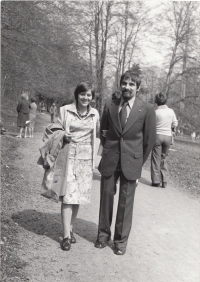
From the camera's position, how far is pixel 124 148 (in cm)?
398

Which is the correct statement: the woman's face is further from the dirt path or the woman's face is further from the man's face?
the dirt path

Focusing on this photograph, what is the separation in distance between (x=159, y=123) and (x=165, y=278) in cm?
448

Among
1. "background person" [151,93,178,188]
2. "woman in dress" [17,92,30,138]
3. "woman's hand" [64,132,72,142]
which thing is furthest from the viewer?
"woman in dress" [17,92,30,138]

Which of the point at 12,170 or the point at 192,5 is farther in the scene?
the point at 192,5

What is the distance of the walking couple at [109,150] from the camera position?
13.1 feet

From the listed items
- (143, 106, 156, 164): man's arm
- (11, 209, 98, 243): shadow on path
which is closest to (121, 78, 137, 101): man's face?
(143, 106, 156, 164): man's arm

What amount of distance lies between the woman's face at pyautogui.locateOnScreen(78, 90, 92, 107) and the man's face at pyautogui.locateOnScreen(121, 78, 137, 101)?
1.24 ft

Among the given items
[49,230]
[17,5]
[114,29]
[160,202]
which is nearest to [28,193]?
[49,230]

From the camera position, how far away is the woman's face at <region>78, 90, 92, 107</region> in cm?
402

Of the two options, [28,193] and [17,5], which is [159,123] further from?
[17,5]

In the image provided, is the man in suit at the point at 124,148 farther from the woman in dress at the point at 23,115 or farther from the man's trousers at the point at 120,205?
the woman in dress at the point at 23,115

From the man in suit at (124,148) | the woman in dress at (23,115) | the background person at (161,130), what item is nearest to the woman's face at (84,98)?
the man in suit at (124,148)

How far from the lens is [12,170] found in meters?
8.05

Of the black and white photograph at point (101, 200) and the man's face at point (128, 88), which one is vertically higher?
the man's face at point (128, 88)
